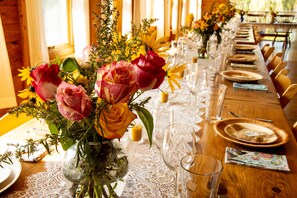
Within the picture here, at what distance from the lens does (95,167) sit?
74cm

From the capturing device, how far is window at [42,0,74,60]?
3363mm

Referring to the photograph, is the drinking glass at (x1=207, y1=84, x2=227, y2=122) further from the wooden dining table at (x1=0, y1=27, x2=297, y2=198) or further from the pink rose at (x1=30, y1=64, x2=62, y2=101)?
the pink rose at (x1=30, y1=64, x2=62, y2=101)

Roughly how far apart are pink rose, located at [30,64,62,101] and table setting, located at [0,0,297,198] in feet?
0.06

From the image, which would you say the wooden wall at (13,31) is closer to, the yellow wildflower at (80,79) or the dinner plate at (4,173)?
the dinner plate at (4,173)

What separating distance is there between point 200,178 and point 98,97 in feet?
1.04

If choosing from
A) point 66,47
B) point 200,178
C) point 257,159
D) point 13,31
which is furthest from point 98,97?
point 66,47

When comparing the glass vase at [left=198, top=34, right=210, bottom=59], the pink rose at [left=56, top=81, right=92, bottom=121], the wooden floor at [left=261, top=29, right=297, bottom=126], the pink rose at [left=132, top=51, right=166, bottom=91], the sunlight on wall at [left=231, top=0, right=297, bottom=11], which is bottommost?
the wooden floor at [left=261, top=29, right=297, bottom=126]

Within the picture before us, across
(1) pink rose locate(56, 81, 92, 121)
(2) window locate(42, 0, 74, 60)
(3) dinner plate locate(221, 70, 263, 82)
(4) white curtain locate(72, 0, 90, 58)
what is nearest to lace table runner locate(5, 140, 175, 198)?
(1) pink rose locate(56, 81, 92, 121)

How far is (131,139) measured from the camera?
1.21 metres

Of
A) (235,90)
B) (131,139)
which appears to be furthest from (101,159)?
(235,90)

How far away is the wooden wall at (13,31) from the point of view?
256 cm

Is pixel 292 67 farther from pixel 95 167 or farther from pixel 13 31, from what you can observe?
pixel 95 167

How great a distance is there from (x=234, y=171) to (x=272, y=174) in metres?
0.13

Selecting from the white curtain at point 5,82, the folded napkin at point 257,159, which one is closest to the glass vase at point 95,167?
the folded napkin at point 257,159
